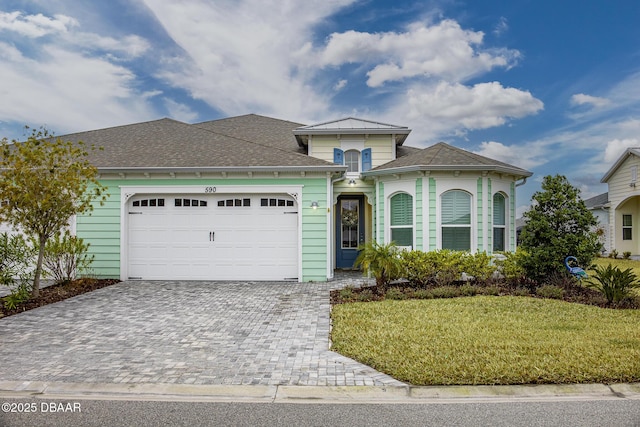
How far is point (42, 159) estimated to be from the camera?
8484 mm

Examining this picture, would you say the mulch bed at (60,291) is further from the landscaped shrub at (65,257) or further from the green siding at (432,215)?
the green siding at (432,215)

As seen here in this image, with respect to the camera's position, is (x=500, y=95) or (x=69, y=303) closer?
(x=69, y=303)

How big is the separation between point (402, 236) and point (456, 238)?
1539 mm

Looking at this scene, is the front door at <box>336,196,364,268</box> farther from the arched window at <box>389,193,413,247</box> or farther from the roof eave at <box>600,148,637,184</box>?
the roof eave at <box>600,148,637,184</box>

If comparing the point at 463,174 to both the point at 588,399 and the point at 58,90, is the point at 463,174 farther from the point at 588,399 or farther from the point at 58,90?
the point at 58,90

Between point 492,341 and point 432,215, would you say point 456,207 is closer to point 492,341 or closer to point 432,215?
point 432,215

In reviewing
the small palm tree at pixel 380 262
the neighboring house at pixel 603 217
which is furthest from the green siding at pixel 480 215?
the neighboring house at pixel 603 217

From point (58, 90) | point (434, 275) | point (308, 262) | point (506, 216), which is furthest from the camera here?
point (58, 90)

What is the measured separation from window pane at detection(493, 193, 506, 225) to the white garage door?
595cm

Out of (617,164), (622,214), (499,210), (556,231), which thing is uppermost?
(617,164)

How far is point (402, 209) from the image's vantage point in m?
11.6

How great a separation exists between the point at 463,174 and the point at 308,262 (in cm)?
515

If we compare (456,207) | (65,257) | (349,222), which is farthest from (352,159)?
(65,257)

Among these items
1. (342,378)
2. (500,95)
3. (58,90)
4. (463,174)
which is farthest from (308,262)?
(500,95)
